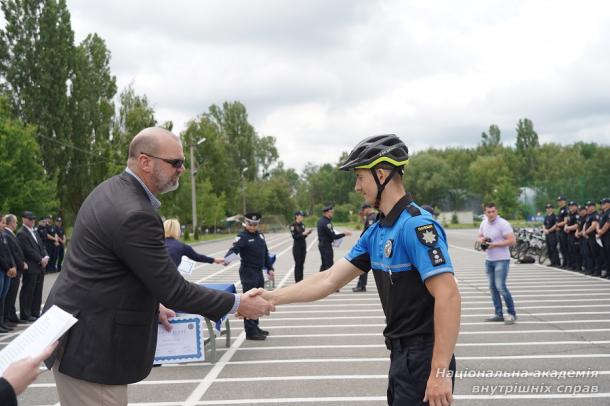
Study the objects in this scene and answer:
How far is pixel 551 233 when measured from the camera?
19375 mm

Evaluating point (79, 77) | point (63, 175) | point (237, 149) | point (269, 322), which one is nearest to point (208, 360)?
point (269, 322)

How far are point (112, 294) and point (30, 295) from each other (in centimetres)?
1000

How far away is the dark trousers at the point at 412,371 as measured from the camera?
276 cm

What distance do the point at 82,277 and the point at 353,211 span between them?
115 metres

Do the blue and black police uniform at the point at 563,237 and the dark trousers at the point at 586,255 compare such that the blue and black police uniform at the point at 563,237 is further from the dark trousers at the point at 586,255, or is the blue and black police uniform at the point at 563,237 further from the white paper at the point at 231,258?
the white paper at the point at 231,258

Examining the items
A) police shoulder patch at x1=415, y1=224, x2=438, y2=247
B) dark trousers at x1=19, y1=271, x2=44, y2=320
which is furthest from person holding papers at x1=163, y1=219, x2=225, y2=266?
police shoulder patch at x1=415, y1=224, x2=438, y2=247

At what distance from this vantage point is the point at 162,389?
→ 6.23m

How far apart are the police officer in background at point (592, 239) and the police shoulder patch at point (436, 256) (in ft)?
49.6

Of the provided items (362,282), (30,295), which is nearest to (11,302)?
(30,295)

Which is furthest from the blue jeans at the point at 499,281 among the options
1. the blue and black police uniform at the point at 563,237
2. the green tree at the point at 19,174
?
the green tree at the point at 19,174

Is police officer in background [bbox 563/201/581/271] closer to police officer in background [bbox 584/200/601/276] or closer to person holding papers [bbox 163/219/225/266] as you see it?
police officer in background [bbox 584/200/601/276]

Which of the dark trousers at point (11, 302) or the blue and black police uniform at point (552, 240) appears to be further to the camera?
the blue and black police uniform at point (552, 240)

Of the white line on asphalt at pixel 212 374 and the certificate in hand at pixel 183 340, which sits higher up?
the certificate in hand at pixel 183 340

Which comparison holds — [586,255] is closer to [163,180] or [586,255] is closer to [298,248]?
[298,248]
